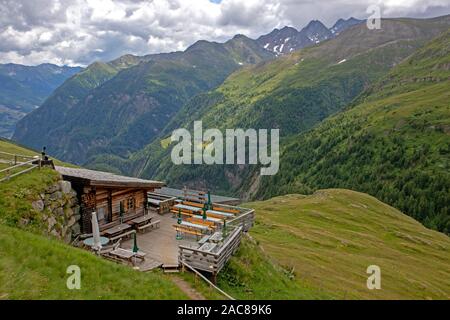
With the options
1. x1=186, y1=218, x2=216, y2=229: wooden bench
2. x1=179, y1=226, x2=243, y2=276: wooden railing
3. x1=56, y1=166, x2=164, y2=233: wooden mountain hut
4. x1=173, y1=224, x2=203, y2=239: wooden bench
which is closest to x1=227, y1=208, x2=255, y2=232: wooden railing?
x1=186, y1=218, x2=216, y2=229: wooden bench

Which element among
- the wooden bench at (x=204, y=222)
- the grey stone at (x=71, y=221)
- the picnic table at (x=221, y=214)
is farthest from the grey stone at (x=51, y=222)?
the picnic table at (x=221, y=214)

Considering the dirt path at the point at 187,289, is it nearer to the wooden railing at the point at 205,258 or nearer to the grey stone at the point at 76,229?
the wooden railing at the point at 205,258

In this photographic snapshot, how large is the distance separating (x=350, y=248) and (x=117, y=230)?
39.3 metres

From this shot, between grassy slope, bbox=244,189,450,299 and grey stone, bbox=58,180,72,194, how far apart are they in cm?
1256

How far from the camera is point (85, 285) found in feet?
58.1

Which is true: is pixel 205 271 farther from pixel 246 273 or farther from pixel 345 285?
pixel 345 285

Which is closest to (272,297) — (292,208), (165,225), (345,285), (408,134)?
(165,225)

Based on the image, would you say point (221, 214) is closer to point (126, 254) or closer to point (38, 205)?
point (126, 254)

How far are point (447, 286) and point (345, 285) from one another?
2204 centimetres

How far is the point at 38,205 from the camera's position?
75.1 ft

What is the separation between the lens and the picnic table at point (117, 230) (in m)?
26.9

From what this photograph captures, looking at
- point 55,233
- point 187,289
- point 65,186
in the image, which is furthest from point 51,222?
point 187,289

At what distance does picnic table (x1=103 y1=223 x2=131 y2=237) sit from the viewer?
88.2ft

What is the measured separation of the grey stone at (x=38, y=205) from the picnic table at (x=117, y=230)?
5183 millimetres
